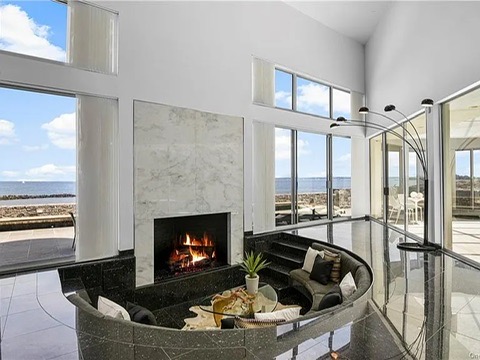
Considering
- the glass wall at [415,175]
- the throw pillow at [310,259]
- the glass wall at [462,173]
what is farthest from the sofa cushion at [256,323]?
the glass wall at [415,175]

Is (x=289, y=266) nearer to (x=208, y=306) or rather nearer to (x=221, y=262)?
(x=221, y=262)

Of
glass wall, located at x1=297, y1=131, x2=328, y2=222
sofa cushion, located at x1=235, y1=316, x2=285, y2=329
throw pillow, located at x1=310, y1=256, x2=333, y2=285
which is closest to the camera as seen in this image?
sofa cushion, located at x1=235, y1=316, x2=285, y2=329

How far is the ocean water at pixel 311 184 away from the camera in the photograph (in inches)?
266

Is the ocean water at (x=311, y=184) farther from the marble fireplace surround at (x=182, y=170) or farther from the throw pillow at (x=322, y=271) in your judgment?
the throw pillow at (x=322, y=271)

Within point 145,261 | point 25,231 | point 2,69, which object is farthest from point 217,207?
point 2,69

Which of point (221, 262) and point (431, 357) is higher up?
point (431, 357)

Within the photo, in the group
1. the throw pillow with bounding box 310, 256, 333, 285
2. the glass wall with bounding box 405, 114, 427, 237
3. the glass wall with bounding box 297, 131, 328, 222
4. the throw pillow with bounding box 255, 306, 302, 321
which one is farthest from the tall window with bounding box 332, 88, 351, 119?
the throw pillow with bounding box 255, 306, 302, 321

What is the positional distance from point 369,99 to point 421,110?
2.94 meters

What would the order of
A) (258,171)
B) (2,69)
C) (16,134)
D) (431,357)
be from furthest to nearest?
(258,171)
(16,134)
(2,69)
(431,357)

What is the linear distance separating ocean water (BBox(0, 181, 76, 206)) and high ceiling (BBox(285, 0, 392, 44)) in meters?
5.89

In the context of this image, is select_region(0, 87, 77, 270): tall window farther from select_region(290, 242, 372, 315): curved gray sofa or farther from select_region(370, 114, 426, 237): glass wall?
select_region(370, 114, 426, 237): glass wall

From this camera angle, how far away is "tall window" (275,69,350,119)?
22.5ft

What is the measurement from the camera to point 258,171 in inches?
247

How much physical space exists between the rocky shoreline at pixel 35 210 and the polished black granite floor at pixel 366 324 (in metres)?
0.84
